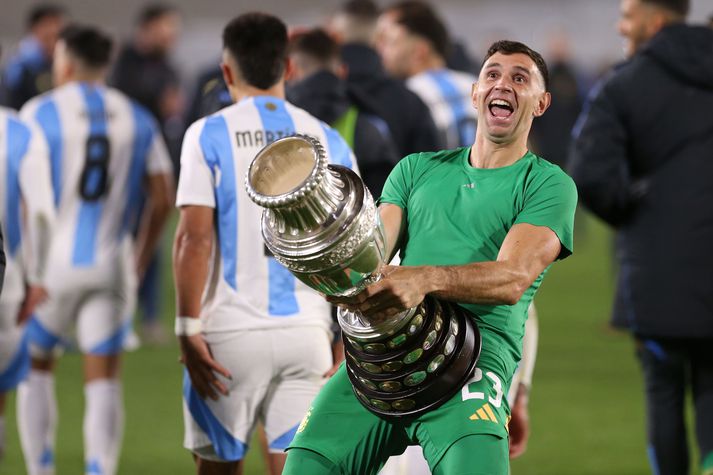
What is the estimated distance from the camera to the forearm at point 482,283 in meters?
2.92

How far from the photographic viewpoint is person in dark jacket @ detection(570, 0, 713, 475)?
193 inches

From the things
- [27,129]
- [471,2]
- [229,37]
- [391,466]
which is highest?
[229,37]

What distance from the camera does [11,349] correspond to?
5.46 meters

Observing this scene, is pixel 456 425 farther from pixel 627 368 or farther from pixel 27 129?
pixel 627 368

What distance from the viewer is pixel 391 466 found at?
4.31 m

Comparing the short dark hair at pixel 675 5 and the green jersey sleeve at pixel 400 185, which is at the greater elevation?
the short dark hair at pixel 675 5

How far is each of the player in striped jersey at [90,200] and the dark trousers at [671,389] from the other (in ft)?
7.99

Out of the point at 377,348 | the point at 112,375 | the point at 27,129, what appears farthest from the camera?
the point at 112,375

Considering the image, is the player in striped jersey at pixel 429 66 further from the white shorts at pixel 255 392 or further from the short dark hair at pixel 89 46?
the white shorts at pixel 255 392

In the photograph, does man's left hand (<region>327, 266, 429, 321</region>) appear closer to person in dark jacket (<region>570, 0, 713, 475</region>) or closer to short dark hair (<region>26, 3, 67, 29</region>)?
person in dark jacket (<region>570, 0, 713, 475</region>)

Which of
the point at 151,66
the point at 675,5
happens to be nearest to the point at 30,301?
the point at 675,5

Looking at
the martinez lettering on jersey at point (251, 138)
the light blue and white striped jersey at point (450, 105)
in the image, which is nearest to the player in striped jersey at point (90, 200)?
the light blue and white striped jersey at point (450, 105)

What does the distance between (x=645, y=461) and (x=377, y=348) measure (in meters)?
3.73

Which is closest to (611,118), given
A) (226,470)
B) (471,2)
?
(226,470)
